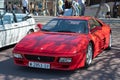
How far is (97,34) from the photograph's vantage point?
9305mm

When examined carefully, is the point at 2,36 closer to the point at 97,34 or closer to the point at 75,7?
the point at 97,34

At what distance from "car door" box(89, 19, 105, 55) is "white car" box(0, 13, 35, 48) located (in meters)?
2.85

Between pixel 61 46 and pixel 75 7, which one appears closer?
pixel 61 46

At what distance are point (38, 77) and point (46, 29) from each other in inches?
77.9

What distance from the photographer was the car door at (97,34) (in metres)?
9.02

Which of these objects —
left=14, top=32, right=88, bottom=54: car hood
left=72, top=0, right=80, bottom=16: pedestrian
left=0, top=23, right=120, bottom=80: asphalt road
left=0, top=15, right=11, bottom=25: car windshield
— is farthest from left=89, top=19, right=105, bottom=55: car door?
left=72, top=0, right=80, bottom=16: pedestrian

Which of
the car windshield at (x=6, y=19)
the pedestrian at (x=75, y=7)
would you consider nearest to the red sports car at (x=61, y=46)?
the car windshield at (x=6, y=19)

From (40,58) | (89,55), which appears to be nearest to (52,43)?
(40,58)

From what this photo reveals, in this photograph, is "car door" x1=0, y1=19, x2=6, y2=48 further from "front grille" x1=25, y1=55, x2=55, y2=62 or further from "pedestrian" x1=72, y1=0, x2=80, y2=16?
"pedestrian" x1=72, y1=0, x2=80, y2=16

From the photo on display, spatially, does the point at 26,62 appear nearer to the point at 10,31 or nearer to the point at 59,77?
the point at 59,77

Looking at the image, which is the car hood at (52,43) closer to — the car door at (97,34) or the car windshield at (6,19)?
the car door at (97,34)

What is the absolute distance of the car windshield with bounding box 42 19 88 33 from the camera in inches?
348

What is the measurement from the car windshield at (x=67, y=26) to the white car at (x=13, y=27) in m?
1.87

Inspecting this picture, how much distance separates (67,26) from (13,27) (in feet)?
8.88
